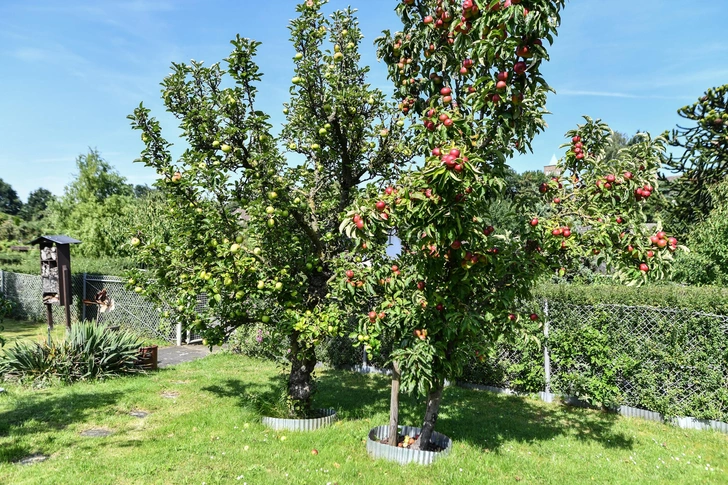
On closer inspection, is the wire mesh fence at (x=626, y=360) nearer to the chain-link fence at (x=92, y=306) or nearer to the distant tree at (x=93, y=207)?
the chain-link fence at (x=92, y=306)

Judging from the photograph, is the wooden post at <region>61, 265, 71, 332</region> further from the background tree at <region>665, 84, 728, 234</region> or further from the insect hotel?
the background tree at <region>665, 84, 728, 234</region>

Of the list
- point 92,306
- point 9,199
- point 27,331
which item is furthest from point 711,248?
point 9,199

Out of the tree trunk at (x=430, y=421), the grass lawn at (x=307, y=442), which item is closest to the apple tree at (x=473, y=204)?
the tree trunk at (x=430, y=421)

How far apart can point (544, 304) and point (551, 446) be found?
120 inches

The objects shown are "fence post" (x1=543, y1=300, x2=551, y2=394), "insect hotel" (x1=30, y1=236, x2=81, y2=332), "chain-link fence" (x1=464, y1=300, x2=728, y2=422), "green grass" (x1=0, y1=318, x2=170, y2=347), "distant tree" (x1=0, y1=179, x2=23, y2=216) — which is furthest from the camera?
"distant tree" (x1=0, y1=179, x2=23, y2=216)

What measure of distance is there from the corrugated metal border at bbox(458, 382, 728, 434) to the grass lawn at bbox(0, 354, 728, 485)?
235 mm

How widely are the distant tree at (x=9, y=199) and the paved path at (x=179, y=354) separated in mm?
88564

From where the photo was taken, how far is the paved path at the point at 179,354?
10.3m

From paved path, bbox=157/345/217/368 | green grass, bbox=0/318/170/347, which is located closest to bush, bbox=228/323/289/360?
paved path, bbox=157/345/217/368

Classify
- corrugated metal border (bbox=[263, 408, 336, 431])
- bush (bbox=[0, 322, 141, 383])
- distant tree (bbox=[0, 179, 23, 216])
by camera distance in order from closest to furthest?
1. corrugated metal border (bbox=[263, 408, 336, 431])
2. bush (bbox=[0, 322, 141, 383])
3. distant tree (bbox=[0, 179, 23, 216])

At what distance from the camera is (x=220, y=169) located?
5.23 metres

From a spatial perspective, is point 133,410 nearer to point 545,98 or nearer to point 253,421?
point 253,421

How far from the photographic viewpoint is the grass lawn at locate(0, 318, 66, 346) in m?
12.7

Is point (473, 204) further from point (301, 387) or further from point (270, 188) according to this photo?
point (301, 387)
